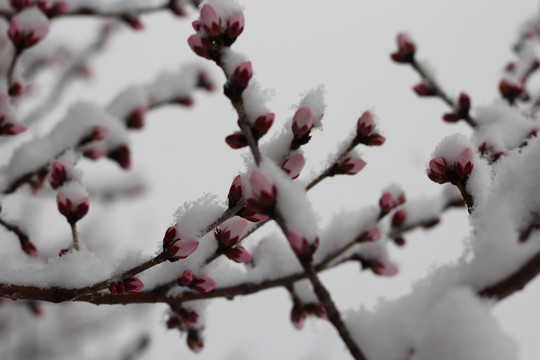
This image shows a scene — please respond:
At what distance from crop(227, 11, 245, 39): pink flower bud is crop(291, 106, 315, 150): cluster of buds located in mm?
218

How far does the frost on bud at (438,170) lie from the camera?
0.98 meters

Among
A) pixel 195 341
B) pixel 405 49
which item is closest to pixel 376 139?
pixel 195 341

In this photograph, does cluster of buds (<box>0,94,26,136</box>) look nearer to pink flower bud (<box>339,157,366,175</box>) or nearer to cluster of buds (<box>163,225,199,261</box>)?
cluster of buds (<box>163,225,199,261</box>)

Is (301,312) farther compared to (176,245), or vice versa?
(301,312)

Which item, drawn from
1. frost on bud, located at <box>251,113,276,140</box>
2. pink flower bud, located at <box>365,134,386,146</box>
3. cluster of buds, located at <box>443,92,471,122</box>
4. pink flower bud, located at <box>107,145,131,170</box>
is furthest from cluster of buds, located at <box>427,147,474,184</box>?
pink flower bud, located at <box>107,145,131,170</box>

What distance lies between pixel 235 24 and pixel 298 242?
51 centimetres

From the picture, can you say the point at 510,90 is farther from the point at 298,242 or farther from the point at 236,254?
the point at 298,242

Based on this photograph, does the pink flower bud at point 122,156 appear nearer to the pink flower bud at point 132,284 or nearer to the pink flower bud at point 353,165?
the pink flower bud at point 132,284

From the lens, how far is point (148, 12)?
2289mm

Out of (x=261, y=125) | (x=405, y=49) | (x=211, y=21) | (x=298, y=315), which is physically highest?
(x=211, y=21)

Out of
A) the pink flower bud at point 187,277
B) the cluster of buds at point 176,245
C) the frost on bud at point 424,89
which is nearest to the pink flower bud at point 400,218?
the frost on bud at point 424,89

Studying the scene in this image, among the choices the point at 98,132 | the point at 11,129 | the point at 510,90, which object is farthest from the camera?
the point at 510,90

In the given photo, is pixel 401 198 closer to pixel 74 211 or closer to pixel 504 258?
pixel 504 258

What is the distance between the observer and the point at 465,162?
0.95 meters
